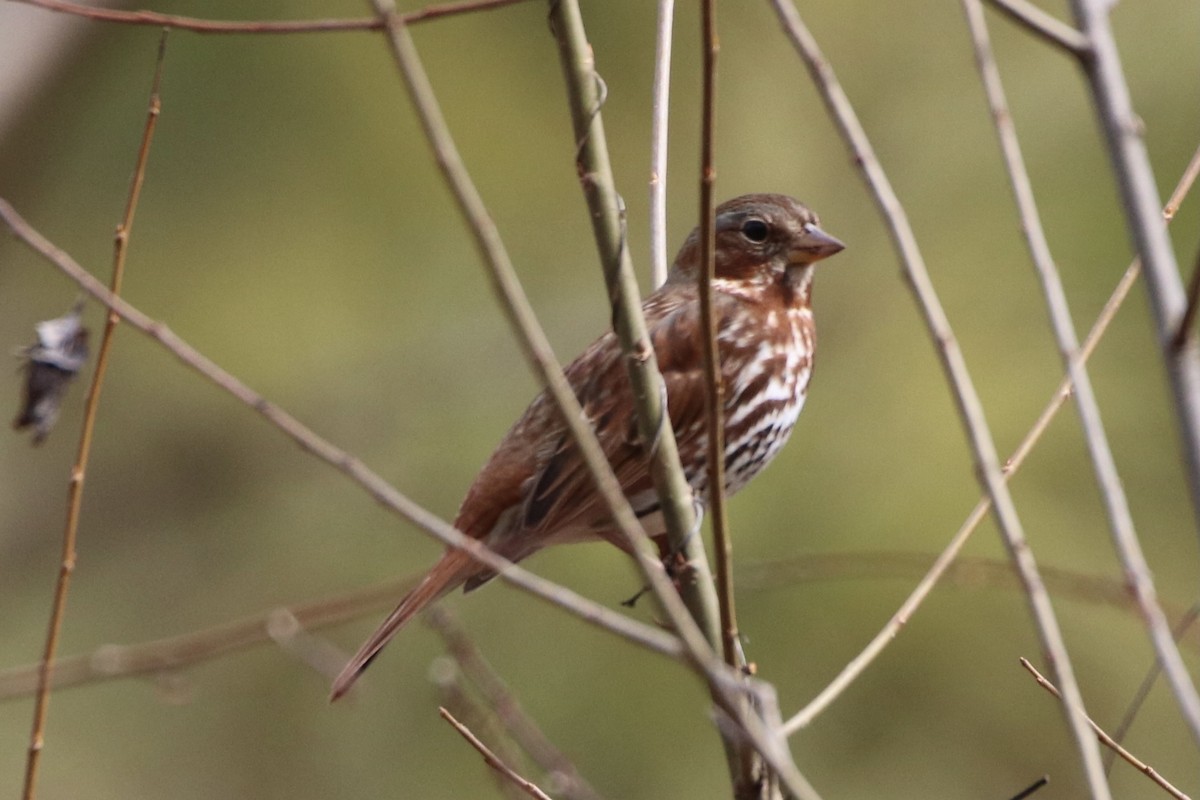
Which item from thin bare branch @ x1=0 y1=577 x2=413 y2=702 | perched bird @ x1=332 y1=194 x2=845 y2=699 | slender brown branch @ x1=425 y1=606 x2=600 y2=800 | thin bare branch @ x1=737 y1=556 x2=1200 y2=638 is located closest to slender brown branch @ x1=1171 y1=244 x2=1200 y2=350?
thin bare branch @ x1=737 y1=556 x2=1200 y2=638

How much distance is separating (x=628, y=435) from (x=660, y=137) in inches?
46.5

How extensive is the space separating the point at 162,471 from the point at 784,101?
5469mm

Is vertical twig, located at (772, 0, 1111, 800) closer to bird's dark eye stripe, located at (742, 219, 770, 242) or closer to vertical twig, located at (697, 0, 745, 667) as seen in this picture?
vertical twig, located at (697, 0, 745, 667)

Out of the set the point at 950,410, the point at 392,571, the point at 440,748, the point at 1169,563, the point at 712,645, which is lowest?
the point at 440,748

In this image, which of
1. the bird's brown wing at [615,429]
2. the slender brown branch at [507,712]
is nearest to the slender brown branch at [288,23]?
the slender brown branch at [507,712]

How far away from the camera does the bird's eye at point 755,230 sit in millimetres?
5191

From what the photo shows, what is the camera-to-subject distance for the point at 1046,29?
88.1 inches

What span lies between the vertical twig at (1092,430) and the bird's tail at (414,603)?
223 centimetres

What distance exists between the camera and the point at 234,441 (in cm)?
1187

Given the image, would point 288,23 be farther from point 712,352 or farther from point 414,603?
point 414,603

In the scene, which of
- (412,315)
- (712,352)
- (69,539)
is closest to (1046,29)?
(712,352)

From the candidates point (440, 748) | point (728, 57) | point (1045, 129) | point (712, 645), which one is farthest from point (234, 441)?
point (712, 645)

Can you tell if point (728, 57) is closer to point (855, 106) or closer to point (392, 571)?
point (855, 106)

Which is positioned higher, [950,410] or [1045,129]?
[1045,129]
